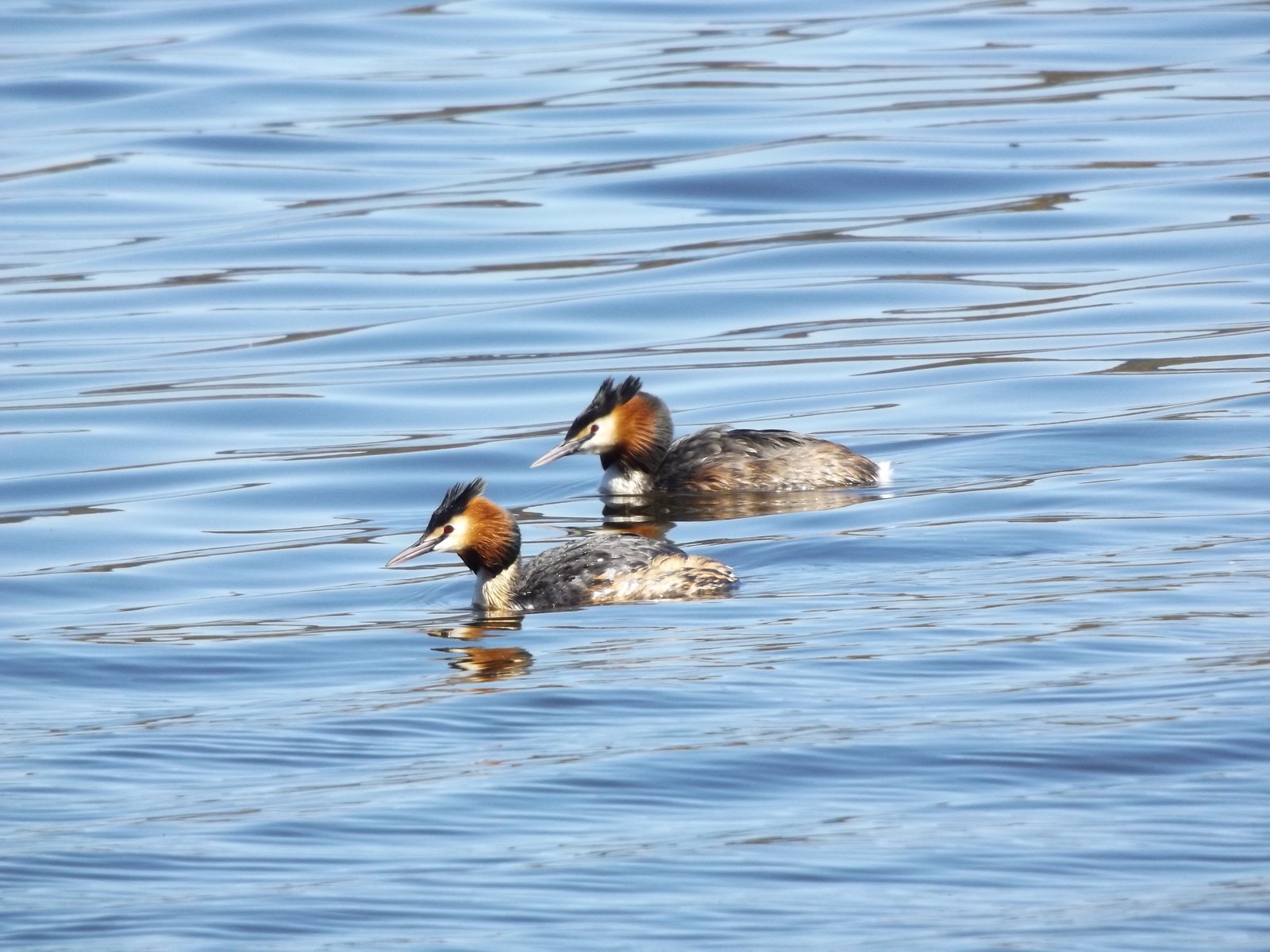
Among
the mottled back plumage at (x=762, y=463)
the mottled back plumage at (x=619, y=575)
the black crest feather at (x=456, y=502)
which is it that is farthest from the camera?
the mottled back plumage at (x=762, y=463)

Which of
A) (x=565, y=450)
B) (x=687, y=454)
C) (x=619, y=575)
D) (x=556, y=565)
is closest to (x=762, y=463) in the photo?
(x=687, y=454)

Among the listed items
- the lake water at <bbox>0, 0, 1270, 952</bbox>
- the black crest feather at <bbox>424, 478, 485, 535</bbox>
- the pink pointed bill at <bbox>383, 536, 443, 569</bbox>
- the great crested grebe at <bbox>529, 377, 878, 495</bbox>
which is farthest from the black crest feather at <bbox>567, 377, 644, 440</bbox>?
the pink pointed bill at <bbox>383, 536, 443, 569</bbox>

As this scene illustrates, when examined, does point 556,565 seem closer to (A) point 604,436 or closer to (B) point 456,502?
(B) point 456,502

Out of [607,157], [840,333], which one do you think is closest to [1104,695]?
[840,333]

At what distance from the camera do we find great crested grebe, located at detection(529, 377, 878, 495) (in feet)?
44.6

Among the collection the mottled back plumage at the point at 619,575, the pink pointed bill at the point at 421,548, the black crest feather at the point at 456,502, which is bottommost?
the mottled back plumage at the point at 619,575

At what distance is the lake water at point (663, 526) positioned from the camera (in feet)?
23.4

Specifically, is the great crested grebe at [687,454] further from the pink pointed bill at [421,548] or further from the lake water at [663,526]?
the pink pointed bill at [421,548]

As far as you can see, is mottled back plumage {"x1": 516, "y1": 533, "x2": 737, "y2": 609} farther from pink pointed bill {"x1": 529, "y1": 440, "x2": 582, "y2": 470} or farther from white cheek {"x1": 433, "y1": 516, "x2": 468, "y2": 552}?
pink pointed bill {"x1": 529, "y1": 440, "x2": 582, "y2": 470}

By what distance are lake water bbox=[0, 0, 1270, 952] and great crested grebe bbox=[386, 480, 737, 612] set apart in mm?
188

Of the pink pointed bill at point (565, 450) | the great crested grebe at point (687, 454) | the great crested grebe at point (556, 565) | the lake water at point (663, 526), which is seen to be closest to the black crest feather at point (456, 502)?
the great crested grebe at point (556, 565)

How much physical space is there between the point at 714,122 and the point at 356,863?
23165mm

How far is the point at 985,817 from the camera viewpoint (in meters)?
7.40

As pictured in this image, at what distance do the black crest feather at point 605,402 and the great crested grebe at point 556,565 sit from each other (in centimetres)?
264
